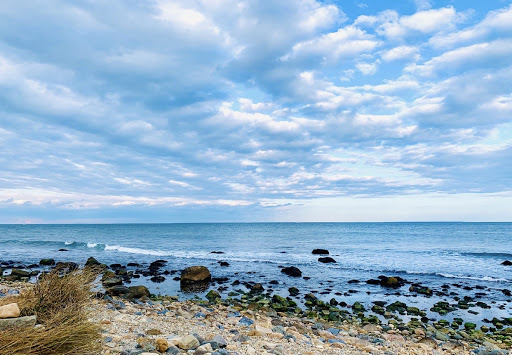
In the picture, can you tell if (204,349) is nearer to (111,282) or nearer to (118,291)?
(118,291)

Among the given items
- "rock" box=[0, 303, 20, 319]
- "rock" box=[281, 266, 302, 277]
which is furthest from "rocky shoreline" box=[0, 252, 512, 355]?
"rock" box=[281, 266, 302, 277]

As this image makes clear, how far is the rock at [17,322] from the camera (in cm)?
430

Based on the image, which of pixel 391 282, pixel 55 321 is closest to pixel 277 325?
pixel 55 321

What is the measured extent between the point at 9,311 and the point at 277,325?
8.56m

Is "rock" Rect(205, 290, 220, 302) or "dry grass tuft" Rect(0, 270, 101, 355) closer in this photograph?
"dry grass tuft" Rect(0, 270, 101, 355)

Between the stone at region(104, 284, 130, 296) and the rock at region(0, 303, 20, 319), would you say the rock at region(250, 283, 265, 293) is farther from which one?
the rock at region(0, 303, 20, 319)

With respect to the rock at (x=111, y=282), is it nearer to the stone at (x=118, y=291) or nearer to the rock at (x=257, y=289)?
the stone at (x=118, y=291)

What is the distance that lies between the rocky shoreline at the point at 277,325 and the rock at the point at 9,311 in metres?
1.72

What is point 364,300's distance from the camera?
17.4m

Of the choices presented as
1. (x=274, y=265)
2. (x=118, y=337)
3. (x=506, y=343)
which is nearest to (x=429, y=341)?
(x=506, y=343)

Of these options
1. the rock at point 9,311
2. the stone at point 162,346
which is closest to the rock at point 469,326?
the stone at point 162,346

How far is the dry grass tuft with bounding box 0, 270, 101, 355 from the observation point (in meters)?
4.05

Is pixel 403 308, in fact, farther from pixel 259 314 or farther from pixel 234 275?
pixel 234 275

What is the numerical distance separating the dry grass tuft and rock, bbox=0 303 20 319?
38 centimetres
